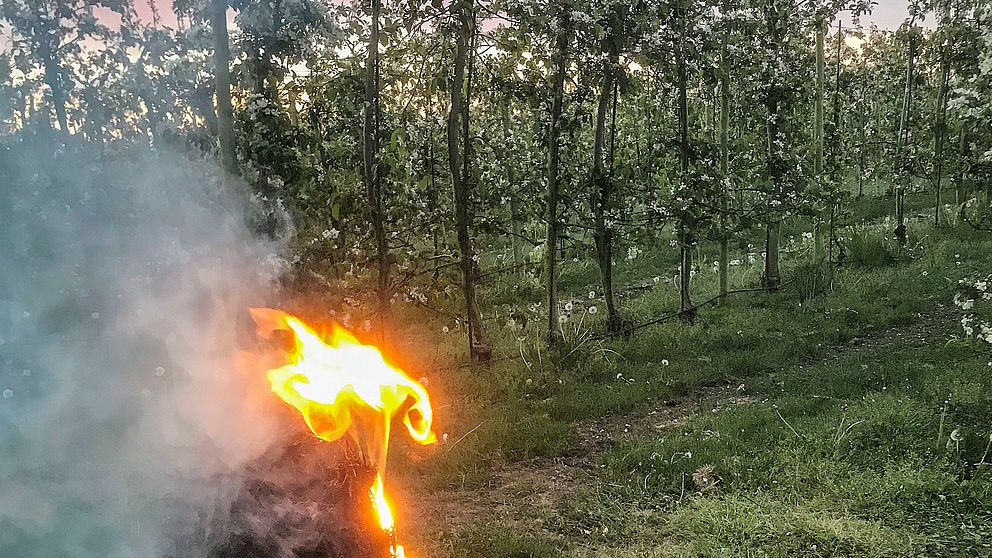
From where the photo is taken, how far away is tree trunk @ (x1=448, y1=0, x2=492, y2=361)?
244 inches

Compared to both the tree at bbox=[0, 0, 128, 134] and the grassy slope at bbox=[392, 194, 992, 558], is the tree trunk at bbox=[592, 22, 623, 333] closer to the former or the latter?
the grassy slope at bbox=[392, 194, 992, 558]

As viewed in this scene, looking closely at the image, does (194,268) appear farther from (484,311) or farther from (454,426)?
(484,311)

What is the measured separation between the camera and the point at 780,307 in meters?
8.64

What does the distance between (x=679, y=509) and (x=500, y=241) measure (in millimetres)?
9446

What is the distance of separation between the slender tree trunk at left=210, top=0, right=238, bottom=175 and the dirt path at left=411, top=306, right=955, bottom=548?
2.54 metres

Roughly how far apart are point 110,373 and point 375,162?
3306 millimetres

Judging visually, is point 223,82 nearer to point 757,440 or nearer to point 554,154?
point 554,154

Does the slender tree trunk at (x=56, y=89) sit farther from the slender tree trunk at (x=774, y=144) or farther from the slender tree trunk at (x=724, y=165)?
the slender tree trunk at (x=774, y=144)

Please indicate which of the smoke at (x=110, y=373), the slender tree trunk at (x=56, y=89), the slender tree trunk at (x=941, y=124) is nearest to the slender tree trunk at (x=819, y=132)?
the slender tree trunk at (x=941, y=124)

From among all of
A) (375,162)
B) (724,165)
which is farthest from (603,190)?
(375,162)

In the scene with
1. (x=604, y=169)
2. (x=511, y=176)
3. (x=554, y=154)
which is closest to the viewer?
(x=554, y=154)

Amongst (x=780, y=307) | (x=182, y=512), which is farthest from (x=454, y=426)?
(x=780, y=307)

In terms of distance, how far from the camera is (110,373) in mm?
2838

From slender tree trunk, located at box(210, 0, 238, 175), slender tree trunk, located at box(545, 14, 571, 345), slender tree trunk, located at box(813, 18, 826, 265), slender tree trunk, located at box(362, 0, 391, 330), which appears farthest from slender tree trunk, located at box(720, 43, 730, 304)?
slender tree trunk, located at box(210, 0, 238, 175)
